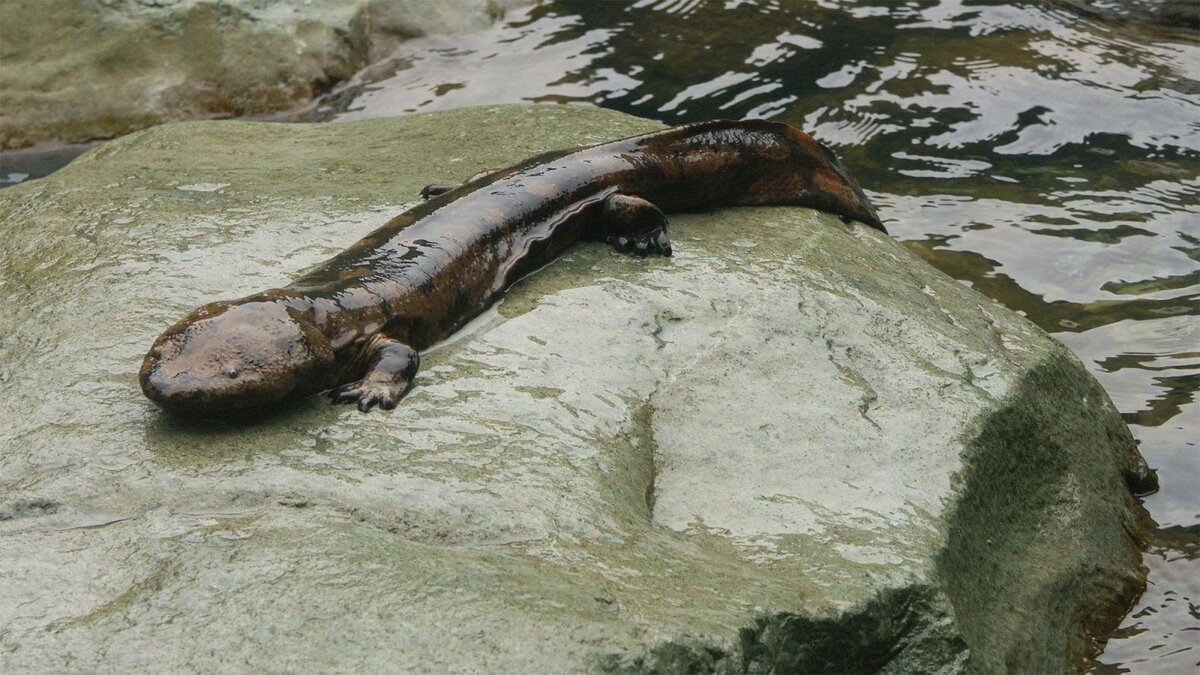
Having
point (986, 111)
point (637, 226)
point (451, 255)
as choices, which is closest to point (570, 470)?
point (451, 255)

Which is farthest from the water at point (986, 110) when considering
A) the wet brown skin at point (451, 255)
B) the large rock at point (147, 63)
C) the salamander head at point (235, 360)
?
the salamander head at point (235, 360)

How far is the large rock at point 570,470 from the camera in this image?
3.34 meters

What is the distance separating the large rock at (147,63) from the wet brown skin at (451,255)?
15.6ft

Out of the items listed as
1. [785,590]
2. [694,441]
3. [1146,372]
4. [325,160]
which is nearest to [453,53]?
[325,160]

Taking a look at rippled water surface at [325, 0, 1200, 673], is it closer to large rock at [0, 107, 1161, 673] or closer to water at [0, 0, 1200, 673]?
water at [0, 0, 1200, 673]

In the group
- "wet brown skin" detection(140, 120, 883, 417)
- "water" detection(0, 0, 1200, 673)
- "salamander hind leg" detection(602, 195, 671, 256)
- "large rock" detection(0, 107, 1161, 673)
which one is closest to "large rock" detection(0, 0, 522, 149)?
"water" detection(0, 0, 1200, 673)

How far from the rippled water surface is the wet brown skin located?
A: 1714 millimetres

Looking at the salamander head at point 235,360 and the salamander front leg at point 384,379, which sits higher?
the salamander head at point 235,360

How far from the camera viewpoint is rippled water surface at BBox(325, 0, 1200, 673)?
24.6 feet

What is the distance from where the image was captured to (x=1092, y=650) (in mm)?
5086

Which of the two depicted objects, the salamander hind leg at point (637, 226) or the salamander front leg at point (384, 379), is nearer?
the salamander front leg at point (384, 379)

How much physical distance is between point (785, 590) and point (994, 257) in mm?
5108

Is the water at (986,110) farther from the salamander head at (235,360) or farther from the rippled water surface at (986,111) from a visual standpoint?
the salamander head at (235,360)

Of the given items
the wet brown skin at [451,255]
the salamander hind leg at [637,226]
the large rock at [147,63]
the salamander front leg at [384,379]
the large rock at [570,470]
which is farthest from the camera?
the large rock at [147,63]
